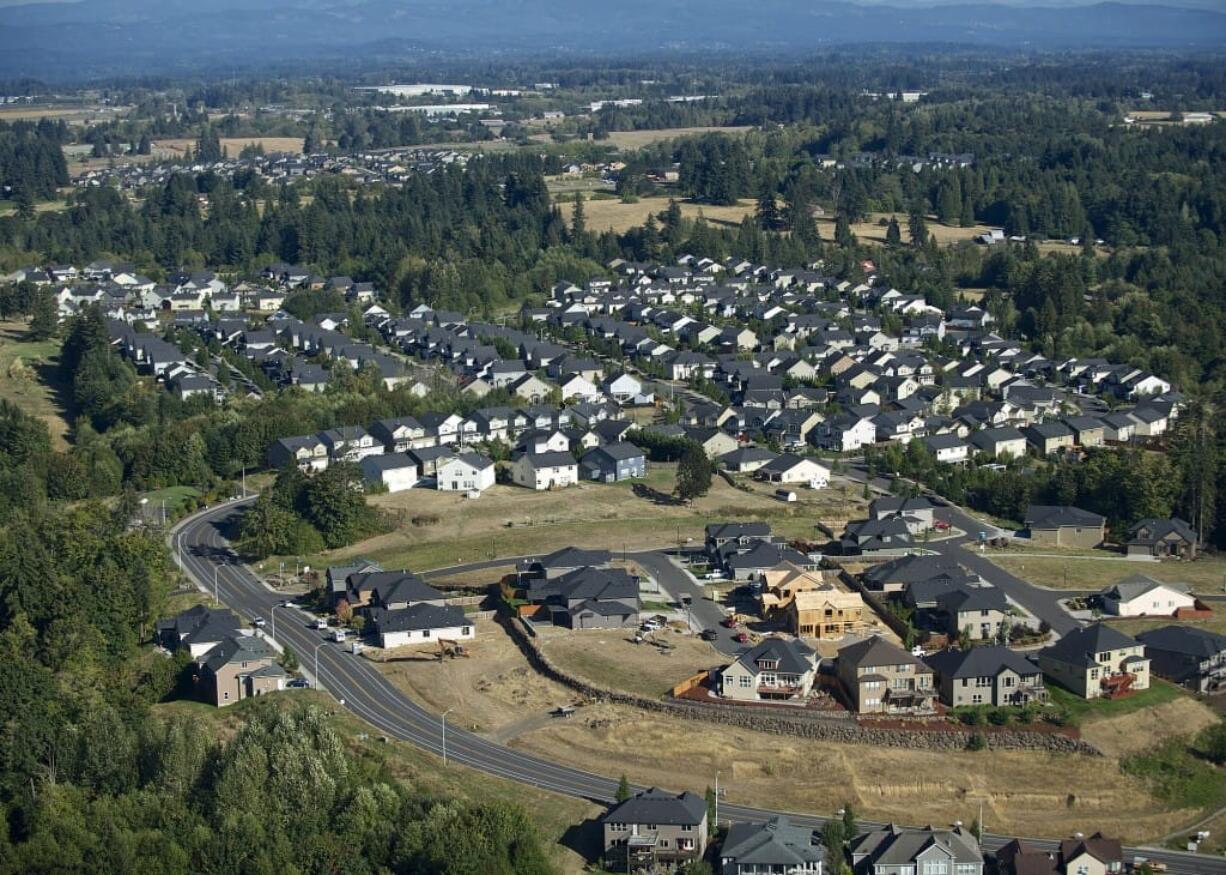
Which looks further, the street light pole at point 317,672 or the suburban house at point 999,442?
the suburban house at point 999,442

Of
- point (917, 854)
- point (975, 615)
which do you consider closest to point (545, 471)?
point (975, 615)

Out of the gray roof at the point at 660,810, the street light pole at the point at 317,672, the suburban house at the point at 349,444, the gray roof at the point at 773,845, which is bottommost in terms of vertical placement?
the street light pole at the point at 317,672

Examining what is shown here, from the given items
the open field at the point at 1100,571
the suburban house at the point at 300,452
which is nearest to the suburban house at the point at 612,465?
the suburban house at the point at 300,452

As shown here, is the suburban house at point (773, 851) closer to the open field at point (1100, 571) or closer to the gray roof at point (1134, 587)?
the gray roof at point (1134, 587)

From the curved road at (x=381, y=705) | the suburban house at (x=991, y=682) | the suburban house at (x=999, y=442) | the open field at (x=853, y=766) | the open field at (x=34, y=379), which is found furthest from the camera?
the open field at (x=34, y=379)

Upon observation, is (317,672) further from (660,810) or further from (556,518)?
(556,518)

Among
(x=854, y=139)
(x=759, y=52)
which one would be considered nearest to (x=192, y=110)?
(x=854, y=139)

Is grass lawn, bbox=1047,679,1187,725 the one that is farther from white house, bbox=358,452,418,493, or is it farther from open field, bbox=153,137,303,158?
open field, bbox=153,137,303,158
